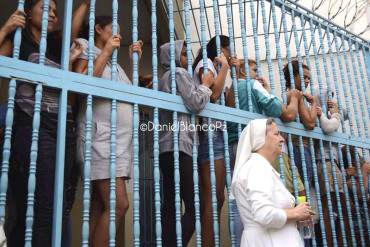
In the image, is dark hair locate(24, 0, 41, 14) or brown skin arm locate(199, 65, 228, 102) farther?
brown skin arm locate(199, 65, 228, 102)

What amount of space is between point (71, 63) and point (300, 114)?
5.97 ft

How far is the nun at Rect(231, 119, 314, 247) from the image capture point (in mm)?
2117

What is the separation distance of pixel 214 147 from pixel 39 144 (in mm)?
1208

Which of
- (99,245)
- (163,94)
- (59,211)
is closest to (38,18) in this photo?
(163,94)

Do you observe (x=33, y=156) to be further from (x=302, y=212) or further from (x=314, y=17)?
(x=314, y=17)

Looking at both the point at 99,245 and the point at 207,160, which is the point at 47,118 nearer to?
the point at 99,245

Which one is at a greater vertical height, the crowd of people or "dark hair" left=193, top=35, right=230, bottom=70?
"dark hair" left=193, top=35, right=230, bottom=70

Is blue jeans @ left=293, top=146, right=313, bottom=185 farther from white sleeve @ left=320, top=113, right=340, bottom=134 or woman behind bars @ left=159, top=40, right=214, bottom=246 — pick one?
woman behind bars @ left=159, top=40, right=214, bottom=246

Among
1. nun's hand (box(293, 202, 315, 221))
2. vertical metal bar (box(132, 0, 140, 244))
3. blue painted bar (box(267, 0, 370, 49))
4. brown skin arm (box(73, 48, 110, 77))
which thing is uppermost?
blue painted bar (box(267, 0, 370, 49))

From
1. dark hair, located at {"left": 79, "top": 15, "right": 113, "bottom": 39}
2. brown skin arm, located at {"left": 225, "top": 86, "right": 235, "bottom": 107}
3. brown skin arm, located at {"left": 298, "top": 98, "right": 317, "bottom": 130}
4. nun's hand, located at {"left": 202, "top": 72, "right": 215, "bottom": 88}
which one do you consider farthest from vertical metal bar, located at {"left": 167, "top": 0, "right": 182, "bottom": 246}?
brown skin arm, located at {"left": 298, "top": 98, "right": 317, "bottom": 130}

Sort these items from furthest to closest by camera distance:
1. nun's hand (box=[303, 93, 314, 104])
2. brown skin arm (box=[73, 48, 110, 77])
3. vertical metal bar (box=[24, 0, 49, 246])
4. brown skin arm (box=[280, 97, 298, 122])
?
nun's hand (box=[303, 93, 314, 104])
brown skin arm (box=[280, 97, 298, 122])
brown skin arm (box=[73, 48, 110, 77])
vertical metal bar (box=[24, 0, 49, 246])

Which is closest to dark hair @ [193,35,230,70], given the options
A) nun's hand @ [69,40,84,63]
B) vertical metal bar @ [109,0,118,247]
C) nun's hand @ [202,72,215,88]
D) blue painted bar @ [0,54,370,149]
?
nun's hand @ [202,72,215,88]

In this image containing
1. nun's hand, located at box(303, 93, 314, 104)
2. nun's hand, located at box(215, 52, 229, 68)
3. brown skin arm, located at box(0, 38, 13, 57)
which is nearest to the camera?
brown skin arm, located at box(0, 38, 13, 57)

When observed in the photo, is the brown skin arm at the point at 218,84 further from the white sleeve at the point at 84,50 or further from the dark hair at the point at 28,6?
the dark hair at the point at 28,6
